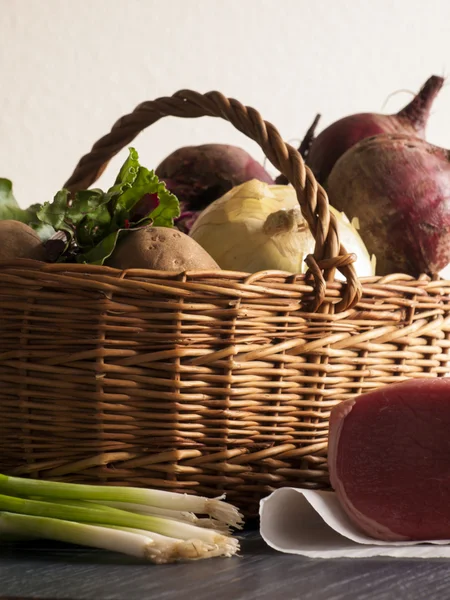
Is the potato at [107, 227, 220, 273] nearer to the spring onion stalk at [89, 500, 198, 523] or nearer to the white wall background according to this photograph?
the spring onion stalk at [89, 500, 198, 523]

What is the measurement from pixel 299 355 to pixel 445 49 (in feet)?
4.86

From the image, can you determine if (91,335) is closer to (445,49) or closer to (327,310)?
(327,310)

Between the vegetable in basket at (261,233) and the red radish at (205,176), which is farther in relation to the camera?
the red radish at (205,176)

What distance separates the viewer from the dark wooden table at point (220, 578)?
0.60 meters

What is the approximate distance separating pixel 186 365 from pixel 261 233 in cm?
20

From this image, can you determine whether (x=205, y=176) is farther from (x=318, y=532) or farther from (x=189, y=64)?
(x=189, y=64)

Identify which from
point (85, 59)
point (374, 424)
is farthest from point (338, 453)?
point (85, 59)

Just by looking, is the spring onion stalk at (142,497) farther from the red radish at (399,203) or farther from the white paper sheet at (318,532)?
the red radish at (399,203)

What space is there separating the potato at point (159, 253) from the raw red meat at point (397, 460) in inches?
7.5

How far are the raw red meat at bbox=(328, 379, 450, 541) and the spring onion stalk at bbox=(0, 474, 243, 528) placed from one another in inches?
4.4

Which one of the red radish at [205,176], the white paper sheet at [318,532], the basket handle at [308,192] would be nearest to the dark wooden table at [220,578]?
the white paper sheet at [318,532]

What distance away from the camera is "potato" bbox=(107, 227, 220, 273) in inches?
30.4

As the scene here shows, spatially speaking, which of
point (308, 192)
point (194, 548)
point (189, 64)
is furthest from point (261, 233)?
point (189, 64)

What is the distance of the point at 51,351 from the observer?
2.46 feet
